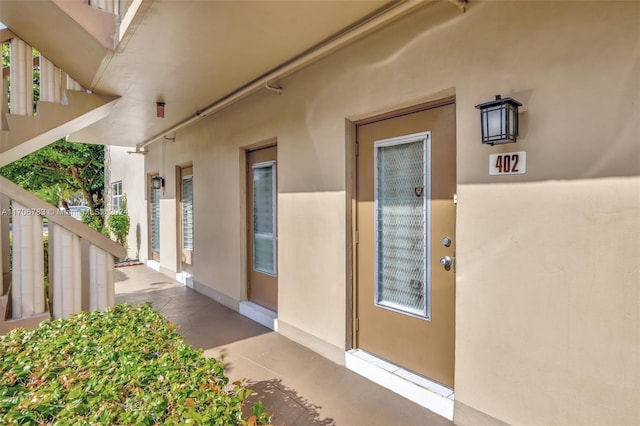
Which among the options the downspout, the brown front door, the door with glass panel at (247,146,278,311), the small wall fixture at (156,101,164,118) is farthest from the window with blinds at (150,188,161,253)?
the brown front door

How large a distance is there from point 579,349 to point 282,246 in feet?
8.78

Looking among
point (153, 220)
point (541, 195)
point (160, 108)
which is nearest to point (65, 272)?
point (160, 108)

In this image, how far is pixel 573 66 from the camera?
1815 millimetres

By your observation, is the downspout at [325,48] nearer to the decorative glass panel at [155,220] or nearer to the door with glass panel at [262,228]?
the door with glass panel at [262,228]

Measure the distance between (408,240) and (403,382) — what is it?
1.02 meters

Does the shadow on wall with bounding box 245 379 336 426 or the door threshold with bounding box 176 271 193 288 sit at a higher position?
the door threshold with bounding box 176 271 193 288

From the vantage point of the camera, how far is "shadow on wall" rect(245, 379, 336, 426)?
2346mm

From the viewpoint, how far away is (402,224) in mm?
2783

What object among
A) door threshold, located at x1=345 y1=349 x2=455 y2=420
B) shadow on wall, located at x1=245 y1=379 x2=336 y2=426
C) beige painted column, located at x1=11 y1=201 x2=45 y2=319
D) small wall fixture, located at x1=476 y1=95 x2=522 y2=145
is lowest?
shadow on wall, located at x1=245 y1=379 x2=336 y2=426

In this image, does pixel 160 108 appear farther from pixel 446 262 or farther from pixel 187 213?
pixel 446 262

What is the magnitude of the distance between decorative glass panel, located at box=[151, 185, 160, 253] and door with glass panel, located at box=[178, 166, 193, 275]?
148 cm

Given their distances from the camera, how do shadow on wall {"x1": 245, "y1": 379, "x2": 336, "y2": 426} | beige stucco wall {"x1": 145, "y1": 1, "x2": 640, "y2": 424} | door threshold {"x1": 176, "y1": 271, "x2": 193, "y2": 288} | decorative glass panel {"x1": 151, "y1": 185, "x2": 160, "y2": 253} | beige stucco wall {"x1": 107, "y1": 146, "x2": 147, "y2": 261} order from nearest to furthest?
1. beige stucco wall {"x1": 145, "y1": 1, "x2": 640, "y2": 424}
2. shadow on wall {"x1": 245, "y1": 379, "x2": 336, "y2": 426}
3. door threshold {"x1": 176, "y1": 271, "x2": 193, "y2": 288}
4. decorative glass panel {"x1": 151, "y1": 185, "x2": 160, "y2": 253}
5. beige stucco wall {"x1": 107, "y1": 146, "x2": 147, "y2": 261}

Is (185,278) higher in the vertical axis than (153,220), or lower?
lower

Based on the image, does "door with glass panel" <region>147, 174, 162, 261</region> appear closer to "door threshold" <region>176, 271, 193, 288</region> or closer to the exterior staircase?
"door threshold" <region>176, 271, 193, 288</region>
